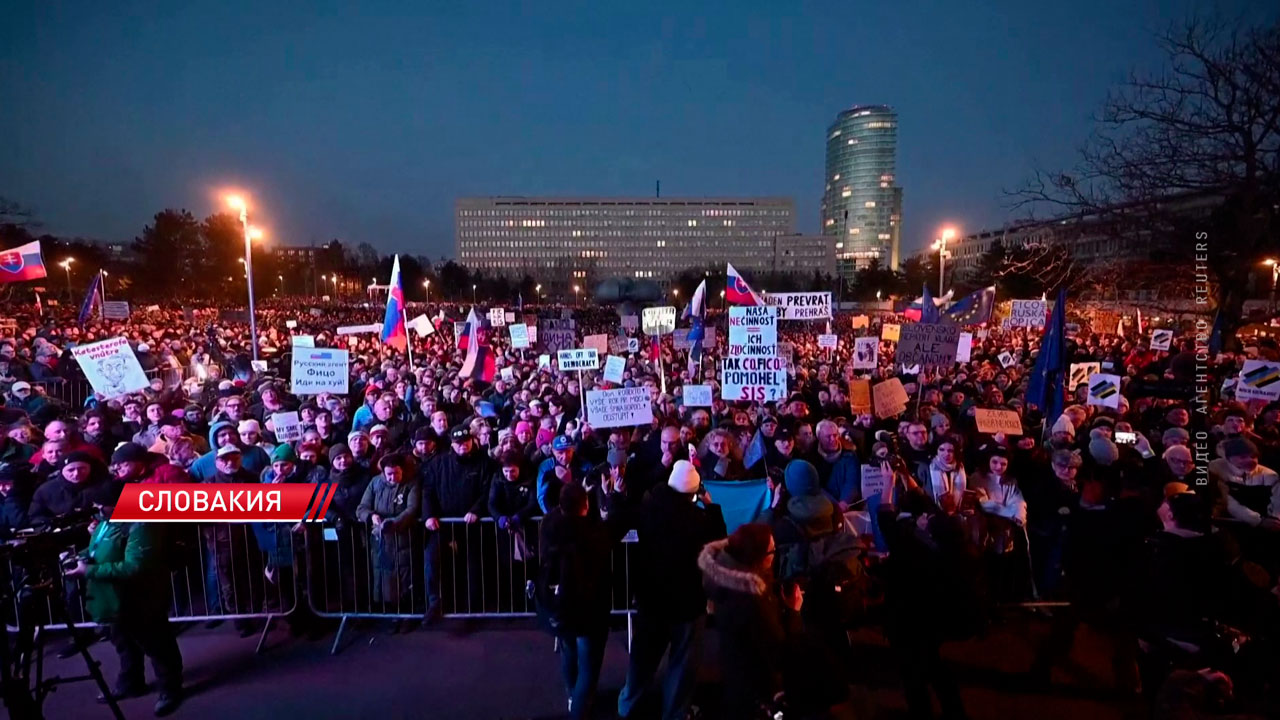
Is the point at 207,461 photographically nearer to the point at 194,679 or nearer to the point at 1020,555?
the point at 194,679

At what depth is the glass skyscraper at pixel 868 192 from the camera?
503 ft

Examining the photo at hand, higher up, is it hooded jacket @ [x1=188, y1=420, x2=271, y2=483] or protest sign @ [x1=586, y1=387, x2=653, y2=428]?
protest sign @ [x1=586, y1=387, x2=653, y2=428]

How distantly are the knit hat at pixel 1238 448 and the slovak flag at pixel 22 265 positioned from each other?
21.5 meters

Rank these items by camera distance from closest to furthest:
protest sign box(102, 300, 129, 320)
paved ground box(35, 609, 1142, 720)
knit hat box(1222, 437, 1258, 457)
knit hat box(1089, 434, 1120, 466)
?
paved ground box(35, 609, 1142, 720) → knit hat box(1222, 437, 1258, 457) → knit hat box(1089, 434, 1120, 466) → protest sign box(102, 300, 129, 320)

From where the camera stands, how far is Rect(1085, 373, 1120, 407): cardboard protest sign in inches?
344

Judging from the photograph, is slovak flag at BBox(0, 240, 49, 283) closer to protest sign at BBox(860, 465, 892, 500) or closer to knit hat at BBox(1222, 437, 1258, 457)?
protest sign at BBox(860, 465, 892, 500)

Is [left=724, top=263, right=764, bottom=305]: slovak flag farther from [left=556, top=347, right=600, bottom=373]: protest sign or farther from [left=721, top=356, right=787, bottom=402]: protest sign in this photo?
[left=721, top=356, right=787, bottom=402]: protest sign

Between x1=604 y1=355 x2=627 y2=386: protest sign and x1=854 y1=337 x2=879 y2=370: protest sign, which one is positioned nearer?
x1=604 y1=355 x2=627 y2=386: protest sign

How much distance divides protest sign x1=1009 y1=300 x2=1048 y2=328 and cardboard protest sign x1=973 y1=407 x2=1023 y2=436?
351 inches

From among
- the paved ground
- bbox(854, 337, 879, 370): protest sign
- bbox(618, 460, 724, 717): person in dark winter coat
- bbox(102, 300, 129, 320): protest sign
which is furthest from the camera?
bbox(102, 300, 129, 320): protest sign

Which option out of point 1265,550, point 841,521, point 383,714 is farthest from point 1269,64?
point 383,714

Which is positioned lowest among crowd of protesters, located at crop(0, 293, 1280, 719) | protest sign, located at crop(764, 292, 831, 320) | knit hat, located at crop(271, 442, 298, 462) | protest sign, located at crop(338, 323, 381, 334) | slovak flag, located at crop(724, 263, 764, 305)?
crowd of protesters, located at crop(0, 293, 1280, 719)

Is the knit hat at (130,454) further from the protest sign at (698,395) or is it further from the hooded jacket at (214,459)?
the protest sign at (698,395)

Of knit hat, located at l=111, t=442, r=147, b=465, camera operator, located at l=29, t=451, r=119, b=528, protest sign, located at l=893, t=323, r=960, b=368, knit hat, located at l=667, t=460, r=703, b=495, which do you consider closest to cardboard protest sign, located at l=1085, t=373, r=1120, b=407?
protest sign, located at l=893, t=323, r=960, b=368
